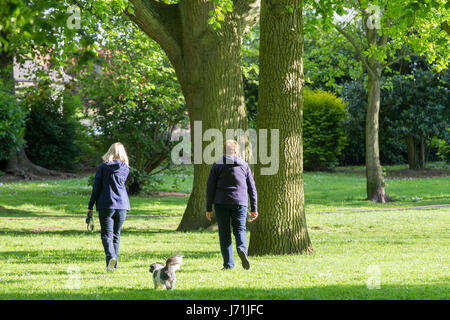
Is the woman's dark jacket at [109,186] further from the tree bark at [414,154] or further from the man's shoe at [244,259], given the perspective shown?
the tree bark at [414,154]

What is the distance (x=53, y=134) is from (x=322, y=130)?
15.7 metres

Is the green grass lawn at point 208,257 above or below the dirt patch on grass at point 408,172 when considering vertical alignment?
below

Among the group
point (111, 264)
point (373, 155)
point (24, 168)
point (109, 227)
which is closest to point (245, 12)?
point (109, 227)

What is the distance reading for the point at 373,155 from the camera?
71.8ft

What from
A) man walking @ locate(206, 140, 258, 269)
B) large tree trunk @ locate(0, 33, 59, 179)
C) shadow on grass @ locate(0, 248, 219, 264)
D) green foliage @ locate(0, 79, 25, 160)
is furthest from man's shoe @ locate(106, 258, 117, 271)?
large tree trunk @ locate(0, 33, 59, 179)

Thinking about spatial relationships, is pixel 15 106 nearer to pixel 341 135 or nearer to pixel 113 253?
pixel 113 253

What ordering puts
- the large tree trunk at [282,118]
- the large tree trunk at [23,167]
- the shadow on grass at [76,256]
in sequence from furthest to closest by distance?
1. the large tree trunk at [23,167]
2. the large tree trunk at [282,118]
3. the shadow on grass at [76,256]

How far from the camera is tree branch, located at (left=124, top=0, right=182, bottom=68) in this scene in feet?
44.7

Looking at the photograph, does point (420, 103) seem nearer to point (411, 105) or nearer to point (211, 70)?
point (411, 105)

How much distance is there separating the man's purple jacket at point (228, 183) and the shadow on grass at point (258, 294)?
150cm

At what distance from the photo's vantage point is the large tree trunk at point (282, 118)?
9859mm

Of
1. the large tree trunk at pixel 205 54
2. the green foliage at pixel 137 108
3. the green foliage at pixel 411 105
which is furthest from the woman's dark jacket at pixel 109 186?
the green foliage at pixel 411 105

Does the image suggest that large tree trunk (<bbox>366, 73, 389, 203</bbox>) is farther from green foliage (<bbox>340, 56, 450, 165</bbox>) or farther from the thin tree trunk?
green foliage (<bbox>340, 56, 450, 165</bbox>)
